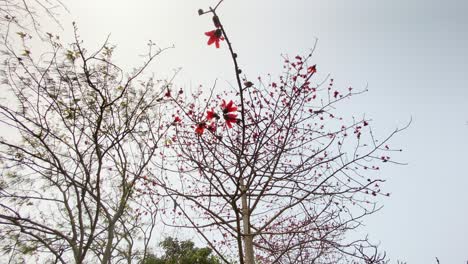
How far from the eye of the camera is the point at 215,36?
133 centimetres

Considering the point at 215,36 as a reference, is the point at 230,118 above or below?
below

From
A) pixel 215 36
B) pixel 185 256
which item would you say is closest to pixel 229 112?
pixel 215 36

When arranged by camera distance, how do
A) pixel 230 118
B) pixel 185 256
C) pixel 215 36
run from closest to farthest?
pixel 215 36 → pixel 230 118 → pixel 185 256

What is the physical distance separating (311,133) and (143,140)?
2.92 m

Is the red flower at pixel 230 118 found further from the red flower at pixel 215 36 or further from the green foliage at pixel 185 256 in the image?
the green foliage at pixel 185 256

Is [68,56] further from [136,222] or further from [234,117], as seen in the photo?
[136,222]

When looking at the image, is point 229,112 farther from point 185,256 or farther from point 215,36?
point 185,256

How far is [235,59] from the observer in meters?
1.35

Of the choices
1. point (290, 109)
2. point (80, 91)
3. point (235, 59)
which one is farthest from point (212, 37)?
point (80, 91)

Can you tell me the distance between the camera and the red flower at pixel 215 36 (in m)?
1.32

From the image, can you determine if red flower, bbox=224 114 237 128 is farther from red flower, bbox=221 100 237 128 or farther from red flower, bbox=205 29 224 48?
red flower, bbox=205 29 224 48

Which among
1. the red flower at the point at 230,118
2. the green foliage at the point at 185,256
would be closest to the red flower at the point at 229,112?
the red flower at the point at 230,118

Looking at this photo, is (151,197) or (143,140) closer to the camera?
(151,197)

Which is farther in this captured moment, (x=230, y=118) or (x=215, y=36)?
(x=230, y=118)
